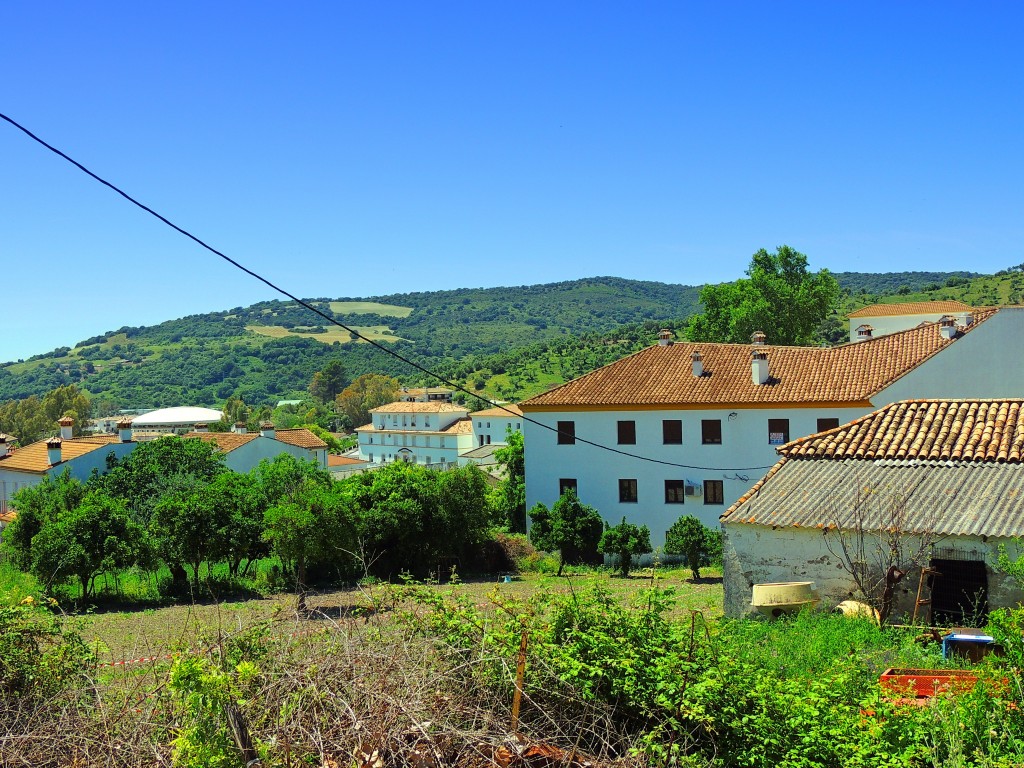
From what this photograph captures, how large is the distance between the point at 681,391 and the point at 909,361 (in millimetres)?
8003

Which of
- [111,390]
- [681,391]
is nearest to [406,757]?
[681,391]

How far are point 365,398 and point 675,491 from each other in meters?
93.3

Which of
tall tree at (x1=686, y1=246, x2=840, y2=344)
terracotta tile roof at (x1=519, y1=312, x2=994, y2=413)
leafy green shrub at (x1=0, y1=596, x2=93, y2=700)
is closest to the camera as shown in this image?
leafy green shrub at (x1=0, y1=596, x2=93, y2=700)

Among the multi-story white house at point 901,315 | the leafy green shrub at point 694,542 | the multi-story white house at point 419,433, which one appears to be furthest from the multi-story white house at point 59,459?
the multi-story white house at point 901,315

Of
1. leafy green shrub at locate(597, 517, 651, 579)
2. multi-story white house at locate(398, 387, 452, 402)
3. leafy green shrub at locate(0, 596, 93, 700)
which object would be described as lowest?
leafy green shrub at locate(597, 517, 651, 579)

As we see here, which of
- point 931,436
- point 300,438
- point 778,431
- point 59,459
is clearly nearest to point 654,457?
point 778,431

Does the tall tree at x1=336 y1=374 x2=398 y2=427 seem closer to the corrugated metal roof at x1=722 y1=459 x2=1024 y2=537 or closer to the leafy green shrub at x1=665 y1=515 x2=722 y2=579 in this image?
the leafy green shrub at x1=665 y1=515 x2=722 y2=579

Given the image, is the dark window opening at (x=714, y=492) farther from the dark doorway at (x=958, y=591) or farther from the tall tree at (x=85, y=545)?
the tall tree at (x=85, y=545)

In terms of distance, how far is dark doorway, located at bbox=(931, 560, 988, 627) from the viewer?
1424cm

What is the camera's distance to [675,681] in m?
6.64

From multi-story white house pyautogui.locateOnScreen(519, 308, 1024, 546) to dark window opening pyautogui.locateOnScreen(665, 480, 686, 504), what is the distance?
0.12 feet

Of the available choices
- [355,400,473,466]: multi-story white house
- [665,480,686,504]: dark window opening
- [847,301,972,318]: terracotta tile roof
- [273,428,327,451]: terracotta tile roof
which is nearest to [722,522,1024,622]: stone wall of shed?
[665,480,686,504]: dark window opening

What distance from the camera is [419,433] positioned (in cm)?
9081

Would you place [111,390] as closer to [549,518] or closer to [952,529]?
[549,518]
